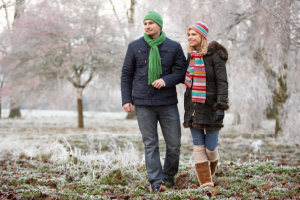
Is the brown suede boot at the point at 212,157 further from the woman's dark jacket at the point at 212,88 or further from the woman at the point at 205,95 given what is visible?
the woman's dark jacket at the point at 212,88

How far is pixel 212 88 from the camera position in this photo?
293cm

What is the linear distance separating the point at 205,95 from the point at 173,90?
37cm

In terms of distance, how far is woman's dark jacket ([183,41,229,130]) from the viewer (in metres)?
2.85

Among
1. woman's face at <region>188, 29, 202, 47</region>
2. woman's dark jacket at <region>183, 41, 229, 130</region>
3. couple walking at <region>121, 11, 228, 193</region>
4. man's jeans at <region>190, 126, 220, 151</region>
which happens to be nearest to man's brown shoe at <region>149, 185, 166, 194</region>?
couple walking at <region>121, 11, 228, 193</region>

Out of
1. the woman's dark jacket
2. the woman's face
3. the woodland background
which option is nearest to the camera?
the woman's dark jacket

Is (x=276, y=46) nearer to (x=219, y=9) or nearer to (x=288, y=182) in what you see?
(x=219, y=9)

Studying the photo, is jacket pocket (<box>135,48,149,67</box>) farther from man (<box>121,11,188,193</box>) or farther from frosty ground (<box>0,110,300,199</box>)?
frosty ground (<box>0,110,300,199</box>)

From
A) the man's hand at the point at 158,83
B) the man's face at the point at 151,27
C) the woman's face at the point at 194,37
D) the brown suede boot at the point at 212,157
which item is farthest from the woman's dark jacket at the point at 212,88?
the man's face at the point at 151,27

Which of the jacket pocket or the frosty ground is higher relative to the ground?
the jacket pocket

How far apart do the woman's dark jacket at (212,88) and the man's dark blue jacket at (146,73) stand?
11.4 inches

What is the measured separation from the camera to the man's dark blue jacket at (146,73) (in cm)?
300

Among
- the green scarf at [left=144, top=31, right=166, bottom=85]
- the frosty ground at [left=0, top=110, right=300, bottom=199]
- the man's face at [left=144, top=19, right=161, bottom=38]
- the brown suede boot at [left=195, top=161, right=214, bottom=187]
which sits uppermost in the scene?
the man's face at [left=144, top=19, right=161, bottom=38]

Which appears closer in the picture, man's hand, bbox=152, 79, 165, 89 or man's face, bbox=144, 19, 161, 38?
man's hand, bbox=152, 79, 165, 89

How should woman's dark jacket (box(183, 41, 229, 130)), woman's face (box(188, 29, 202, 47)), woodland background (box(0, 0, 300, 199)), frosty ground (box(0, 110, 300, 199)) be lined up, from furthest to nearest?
1. woodland background (box(0, 0, 300, 199))
2. woman's face (box(188, 29, 202, 47))
3. woman's dark jacket (box(183, 41, 229, 130))
4. frosty ground (box(0, 110, 300, 199))
